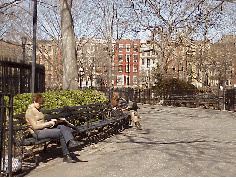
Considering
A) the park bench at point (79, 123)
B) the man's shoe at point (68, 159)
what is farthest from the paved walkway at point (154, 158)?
the park bench at point (79, 123)

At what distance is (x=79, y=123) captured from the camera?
988cm

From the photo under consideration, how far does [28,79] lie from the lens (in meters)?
16.0

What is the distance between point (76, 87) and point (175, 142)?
→ 20.3 ft

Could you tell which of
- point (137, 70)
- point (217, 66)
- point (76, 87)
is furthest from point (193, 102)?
point (137, 70)

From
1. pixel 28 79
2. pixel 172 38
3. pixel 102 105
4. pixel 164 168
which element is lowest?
pixel 164 168

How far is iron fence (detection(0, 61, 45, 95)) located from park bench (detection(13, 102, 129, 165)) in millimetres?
4078

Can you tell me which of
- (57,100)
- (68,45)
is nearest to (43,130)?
(57,100)

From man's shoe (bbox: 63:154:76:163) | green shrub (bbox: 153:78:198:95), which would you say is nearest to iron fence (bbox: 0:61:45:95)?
man's shoe (bbox: 63:154:76:163)

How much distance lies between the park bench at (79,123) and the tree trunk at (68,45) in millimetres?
3037

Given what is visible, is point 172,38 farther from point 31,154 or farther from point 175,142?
point 31,154

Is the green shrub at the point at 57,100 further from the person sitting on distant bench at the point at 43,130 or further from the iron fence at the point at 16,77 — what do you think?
the iron fence at the point at 16,77

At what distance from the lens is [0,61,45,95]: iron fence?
1313 cm

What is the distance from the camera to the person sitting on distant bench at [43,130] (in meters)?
6.65

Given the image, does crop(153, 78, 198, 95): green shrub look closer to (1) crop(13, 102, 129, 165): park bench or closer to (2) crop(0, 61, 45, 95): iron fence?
(2) crop(0, 61, 45, 95): iron fence
